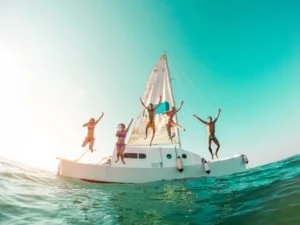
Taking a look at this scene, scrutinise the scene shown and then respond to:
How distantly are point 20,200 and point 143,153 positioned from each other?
38.1ft

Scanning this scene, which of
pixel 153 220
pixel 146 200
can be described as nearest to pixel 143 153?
pixel 146 200

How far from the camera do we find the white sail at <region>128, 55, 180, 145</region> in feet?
72.6

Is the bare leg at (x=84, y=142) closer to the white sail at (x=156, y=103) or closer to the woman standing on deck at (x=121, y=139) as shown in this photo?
the woman standing on deck at (x=121, y=139)

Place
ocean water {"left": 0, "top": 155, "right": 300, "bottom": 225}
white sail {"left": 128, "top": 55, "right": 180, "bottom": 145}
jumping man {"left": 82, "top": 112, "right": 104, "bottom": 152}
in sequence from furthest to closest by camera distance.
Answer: white sail {"left": 128, "top": 55, "right": 180, "bottom": 145} < jumping man {"left": 82, "top": 112, "right": 104, "bottom": 152} < ocean water {"left": 0, "top": 155, "right": 300, "bottom": 225}

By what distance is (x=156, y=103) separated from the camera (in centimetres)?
2436

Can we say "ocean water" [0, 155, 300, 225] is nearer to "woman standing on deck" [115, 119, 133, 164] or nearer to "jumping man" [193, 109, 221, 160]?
"woman standing on deck" [115, 119, 133, 164]

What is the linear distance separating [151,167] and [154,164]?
0.49 m

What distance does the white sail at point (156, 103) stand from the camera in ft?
72.6

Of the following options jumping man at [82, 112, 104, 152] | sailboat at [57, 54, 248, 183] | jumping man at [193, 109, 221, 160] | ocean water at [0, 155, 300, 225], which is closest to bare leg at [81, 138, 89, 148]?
jumping man at [82, 112, 104, 152]

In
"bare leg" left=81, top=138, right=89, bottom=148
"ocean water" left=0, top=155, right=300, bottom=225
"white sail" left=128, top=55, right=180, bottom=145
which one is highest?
"white sail" left=128, top=55, right=180, bottom=145

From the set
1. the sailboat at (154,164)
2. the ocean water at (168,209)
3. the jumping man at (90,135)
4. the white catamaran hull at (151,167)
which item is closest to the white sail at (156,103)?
the sailboat at (154,164)

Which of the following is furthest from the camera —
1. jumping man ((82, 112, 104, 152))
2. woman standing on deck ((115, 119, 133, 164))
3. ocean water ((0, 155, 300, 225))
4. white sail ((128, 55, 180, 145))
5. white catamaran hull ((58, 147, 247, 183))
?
white sail ((128, 55, 180, 145))

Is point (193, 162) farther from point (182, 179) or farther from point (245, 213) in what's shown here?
point (245, 213)

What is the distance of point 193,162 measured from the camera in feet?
66.5
